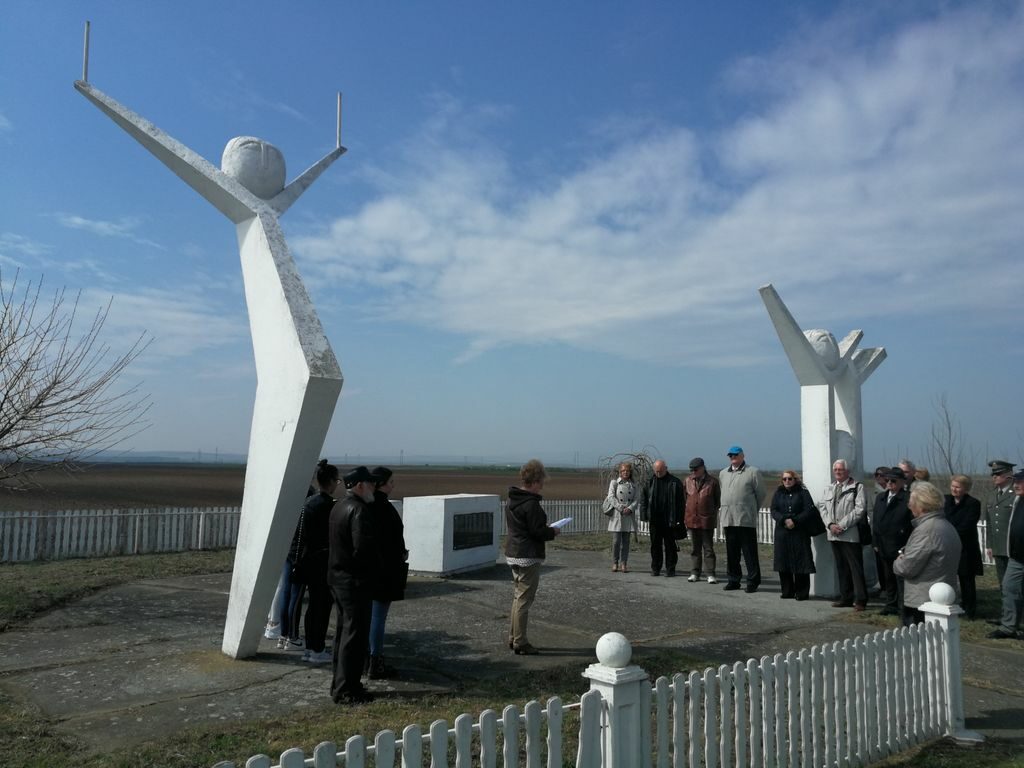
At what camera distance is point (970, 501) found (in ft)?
26.9

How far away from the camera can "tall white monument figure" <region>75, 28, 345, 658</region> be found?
5.57m

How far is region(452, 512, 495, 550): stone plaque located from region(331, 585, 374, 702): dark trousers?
5.70m

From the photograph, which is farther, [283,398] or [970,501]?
[970,501]

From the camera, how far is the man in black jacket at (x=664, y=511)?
10.7 meters

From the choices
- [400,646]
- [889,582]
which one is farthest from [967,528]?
[400,646]

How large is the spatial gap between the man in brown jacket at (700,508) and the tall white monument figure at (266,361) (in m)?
6.13

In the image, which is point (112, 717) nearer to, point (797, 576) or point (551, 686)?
point (551, 686)

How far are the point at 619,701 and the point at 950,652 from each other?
9.85 ft

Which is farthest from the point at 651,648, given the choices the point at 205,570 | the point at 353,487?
the point at 205,570

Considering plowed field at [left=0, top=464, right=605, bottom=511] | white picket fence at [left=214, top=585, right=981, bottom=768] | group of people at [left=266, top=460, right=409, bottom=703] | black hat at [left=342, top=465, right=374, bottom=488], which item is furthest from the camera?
plowed field at [left=0, top=464, right=605, bottom=511]


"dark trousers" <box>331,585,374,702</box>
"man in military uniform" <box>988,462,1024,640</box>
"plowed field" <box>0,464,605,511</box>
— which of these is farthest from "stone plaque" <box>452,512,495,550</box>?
"man in military uniform" <box>988,462,1024,640</box>

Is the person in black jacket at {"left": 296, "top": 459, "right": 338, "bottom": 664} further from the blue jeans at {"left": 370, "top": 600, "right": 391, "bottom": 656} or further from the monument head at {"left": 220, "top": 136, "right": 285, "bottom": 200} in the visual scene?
the monument head at {"left": 220, "top": 136, "right": 285, "bottom": 200}

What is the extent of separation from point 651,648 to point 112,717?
422cm

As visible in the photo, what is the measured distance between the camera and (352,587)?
196 inches
